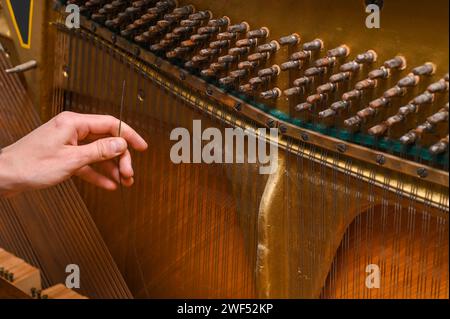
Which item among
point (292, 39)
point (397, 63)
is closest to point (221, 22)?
point (292, 39)

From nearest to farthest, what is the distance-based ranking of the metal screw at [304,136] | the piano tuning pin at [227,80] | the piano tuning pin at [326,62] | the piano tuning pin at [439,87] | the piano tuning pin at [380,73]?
the piano tuning pin at [439,87] < the piano tuning pin at [380,73] < the piano tuning pin at [326,62] < the metal screw at [304,136] < the piano tuning pin at [227,80]

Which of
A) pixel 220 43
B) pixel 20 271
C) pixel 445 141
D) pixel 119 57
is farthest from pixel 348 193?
pixel 20 271

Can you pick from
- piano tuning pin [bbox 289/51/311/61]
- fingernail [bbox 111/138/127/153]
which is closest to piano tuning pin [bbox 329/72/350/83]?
piano tuning pin [bbox 289/51/311/61]

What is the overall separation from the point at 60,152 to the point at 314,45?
0.75 meters

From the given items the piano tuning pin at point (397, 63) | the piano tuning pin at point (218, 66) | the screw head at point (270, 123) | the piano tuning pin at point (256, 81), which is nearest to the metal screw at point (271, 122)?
the screw head at point (270, 123)

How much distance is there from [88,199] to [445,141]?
1404 mm

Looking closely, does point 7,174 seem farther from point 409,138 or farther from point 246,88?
point 409,138

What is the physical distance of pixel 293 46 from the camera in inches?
87.4

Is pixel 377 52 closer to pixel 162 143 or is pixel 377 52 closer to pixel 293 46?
pixel 293 46

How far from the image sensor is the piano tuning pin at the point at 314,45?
2.14 m

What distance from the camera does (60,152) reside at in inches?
91.1

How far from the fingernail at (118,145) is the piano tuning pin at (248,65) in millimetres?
385

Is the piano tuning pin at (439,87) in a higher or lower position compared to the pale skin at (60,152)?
higher

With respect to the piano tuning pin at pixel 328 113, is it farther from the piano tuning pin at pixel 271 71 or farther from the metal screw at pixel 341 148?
the piano tuning pin at pixel 271 71
